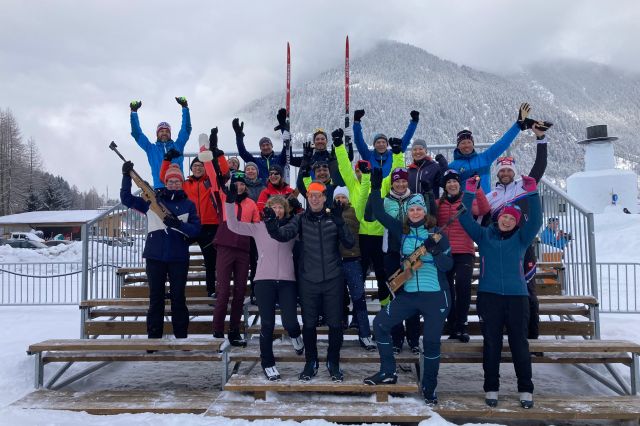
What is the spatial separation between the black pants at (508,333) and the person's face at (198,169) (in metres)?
3.94

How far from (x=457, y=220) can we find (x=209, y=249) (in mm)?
3262

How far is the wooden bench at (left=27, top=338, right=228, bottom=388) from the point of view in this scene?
4926 mm

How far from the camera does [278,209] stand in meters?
4.54

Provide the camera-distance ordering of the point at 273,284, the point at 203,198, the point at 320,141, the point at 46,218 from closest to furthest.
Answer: the point at 273,284, the point at 320,141, the point at 203,198, the point at 46,218

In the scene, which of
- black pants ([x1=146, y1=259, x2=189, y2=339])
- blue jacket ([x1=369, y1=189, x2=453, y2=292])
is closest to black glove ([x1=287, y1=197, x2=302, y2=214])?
blue jacket ([x1=369, y1=189, x2=453, y2=292])

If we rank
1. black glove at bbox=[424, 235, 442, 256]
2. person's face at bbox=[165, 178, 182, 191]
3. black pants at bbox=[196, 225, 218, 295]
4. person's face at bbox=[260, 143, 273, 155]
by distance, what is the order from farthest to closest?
person's face at bbox=[260, 143, 273, 155] → black pants at bbox=[196, 225, 218, 295] → person's face at bbox=[165, 178, 182, 191] → black glove at bbox=[424, 235, 442, 256]

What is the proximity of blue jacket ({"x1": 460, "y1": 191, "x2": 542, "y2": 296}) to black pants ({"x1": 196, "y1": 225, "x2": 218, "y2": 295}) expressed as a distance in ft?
10.8

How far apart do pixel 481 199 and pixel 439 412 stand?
7.20ft

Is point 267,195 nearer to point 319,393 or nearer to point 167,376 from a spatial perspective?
point 319,393

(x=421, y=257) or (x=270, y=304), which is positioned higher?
(x=421, y=257)

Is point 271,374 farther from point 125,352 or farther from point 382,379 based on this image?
point 125,352

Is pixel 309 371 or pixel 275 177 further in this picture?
pixel 275 177

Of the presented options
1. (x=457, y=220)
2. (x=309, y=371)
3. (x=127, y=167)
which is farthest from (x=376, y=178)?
(x=127, y=167)

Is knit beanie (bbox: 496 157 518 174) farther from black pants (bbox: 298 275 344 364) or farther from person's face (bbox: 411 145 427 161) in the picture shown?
black pants (bbox: 298 275 344 364)
